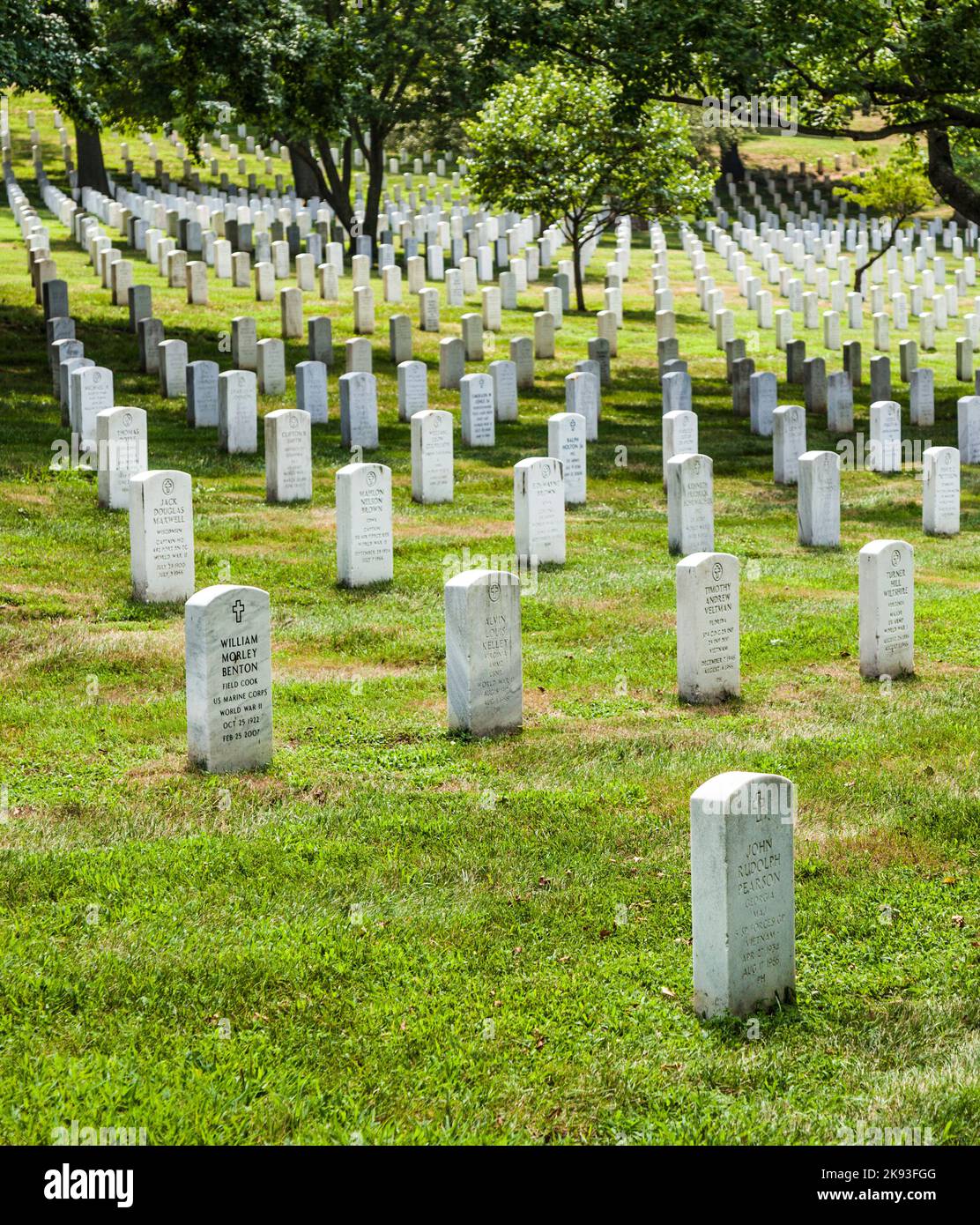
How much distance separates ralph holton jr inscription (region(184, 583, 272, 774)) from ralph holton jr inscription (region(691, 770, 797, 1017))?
3.55 m

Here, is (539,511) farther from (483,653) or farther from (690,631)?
(483,653)

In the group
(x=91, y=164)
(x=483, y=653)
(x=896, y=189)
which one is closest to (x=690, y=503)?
(x=483, y=653)

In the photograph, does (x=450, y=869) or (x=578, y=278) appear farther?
(x=578, y=278)

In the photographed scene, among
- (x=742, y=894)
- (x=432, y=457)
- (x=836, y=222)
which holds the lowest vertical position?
(x=742, y=894)

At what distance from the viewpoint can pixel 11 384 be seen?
2142 centimetres

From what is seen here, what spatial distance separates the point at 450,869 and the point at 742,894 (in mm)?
1778

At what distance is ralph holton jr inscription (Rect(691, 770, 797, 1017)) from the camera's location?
5906mm

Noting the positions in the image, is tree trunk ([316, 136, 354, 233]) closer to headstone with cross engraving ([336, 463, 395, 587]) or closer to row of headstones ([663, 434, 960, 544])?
row of headstones ([663, 434, 960, 544])

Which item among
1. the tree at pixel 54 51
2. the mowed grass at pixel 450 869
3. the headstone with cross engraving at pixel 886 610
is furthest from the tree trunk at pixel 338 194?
the headstone with cross engraving at pixel 886 610

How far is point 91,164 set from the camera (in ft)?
140

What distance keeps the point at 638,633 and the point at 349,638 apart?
2.34m

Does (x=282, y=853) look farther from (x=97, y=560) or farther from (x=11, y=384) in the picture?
(x=11, y=384)

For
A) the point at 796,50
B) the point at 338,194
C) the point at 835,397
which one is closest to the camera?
the point at 796,50

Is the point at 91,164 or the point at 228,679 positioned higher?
the point at 91,164
